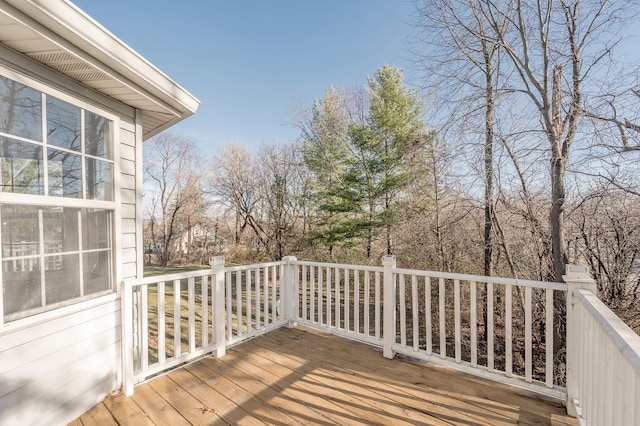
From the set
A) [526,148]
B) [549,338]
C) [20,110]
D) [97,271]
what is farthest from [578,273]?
[20,110]

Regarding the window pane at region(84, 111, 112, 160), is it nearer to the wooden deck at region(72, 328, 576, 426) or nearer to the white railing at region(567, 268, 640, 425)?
the wooden deck at region(72, 328, 576, 426)

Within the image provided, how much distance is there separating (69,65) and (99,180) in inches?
32.7

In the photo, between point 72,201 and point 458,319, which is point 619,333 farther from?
point 72,201

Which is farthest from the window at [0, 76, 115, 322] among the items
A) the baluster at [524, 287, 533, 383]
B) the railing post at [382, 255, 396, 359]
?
the baluster at [524, 287, 533, 383]

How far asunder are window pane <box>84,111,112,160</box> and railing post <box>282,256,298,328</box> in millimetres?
2239

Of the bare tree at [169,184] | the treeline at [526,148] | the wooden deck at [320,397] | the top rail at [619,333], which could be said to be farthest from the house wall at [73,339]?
the bare tree at [169,184]

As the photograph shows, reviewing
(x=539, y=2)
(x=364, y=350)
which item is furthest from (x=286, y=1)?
(x=364, y=350)

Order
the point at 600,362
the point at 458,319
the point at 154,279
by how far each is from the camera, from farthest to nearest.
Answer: the point at 458,319 < the point at 154,279 < the point at 600,362

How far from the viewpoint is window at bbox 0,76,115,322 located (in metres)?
1.66

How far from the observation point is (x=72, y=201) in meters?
2.01

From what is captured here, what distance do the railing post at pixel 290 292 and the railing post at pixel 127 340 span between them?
1.78 meters

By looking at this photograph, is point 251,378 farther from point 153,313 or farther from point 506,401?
point 153,313

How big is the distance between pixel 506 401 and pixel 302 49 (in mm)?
9039

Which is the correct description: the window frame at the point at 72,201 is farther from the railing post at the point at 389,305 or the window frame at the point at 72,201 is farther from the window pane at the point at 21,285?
the railing post at the point at 389,305
